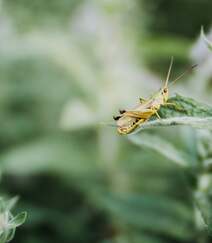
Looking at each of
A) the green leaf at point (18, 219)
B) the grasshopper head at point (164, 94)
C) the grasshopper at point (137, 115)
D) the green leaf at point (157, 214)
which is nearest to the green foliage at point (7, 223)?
the green leaf at point (18, 219)

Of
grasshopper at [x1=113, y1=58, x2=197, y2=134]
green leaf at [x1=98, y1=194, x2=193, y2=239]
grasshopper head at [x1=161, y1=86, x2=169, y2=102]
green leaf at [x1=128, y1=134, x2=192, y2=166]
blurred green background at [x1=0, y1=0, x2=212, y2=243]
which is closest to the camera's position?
grasshopper at [x1=113, y1=58, x2=197, y2=134]

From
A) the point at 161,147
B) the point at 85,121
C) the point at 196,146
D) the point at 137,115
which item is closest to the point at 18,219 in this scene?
the point at 137,115

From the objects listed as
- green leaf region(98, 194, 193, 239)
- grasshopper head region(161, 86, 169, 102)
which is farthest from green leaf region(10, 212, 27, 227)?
green leaf region(98, 194, 193, 239)

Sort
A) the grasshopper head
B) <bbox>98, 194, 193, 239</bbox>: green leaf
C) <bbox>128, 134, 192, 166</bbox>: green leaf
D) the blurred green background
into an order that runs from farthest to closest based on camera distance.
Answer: the blurred green background, <bbox>98, 194, 193, 239</bbox>: green leaf, <bbox>128, 134, 192, 166</bbox>: green leaf, the grasshopper head

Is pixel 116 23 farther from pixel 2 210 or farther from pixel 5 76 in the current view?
pixel 2 210

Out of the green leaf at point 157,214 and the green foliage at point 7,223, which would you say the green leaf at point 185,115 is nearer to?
the green foliage at point 7,223

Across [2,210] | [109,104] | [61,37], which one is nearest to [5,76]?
[61,37]

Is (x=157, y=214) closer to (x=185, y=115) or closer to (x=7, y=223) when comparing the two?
(x=185, y=115)

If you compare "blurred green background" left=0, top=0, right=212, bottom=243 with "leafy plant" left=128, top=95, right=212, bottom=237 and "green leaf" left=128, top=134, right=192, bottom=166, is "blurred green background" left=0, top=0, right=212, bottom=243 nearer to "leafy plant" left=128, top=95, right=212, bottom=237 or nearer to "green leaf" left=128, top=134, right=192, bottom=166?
"leafy plant" left=128, top=95, right=212, bottom=237
